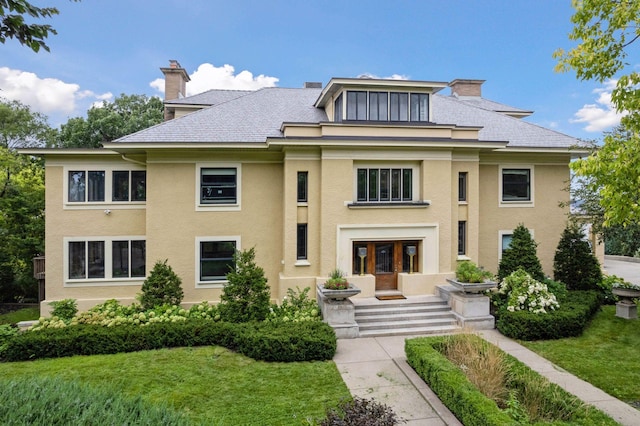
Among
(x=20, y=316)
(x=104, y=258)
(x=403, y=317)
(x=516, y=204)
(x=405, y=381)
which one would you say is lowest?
(x=20, y=316)

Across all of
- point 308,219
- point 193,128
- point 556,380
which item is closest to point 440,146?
point 308,219

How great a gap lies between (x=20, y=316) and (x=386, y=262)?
16.9 metres

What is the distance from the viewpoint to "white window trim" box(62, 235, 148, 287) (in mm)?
13789

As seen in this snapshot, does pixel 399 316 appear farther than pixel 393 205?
No

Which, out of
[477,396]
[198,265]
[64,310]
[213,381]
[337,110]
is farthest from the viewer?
[337,110]

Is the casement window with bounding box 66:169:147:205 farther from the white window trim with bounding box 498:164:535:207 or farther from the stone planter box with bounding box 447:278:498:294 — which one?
the white window trim with bounding box 498:164:535:207

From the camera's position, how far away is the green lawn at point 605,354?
328 inches

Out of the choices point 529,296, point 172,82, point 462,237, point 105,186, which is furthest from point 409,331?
point 172,82

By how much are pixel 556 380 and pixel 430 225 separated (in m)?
6.40

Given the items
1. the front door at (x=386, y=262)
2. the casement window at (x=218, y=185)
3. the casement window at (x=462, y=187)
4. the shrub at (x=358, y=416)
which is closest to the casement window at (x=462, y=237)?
the casement window at (x=462, y=187)

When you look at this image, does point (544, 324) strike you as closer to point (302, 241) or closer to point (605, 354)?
point (605, 354)

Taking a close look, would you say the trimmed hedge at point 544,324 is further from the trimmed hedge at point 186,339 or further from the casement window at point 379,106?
the casement window at point 379,106

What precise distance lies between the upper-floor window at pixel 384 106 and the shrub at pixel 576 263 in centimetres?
785

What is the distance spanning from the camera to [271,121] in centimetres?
1515
